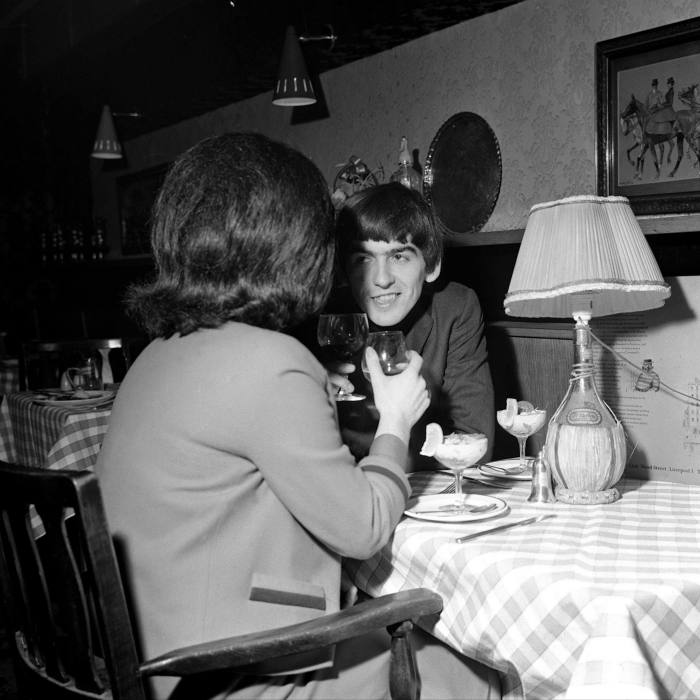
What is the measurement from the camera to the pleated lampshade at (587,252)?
1830mm

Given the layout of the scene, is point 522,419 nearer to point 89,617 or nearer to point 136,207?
point 89,617

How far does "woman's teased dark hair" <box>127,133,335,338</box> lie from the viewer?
127cm

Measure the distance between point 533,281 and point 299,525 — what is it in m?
0.93

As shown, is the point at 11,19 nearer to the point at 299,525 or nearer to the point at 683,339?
the point at 683,339

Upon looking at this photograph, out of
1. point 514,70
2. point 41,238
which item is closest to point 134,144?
point 41,238

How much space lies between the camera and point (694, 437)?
7.85 feet

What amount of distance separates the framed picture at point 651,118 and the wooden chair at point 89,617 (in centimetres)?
182

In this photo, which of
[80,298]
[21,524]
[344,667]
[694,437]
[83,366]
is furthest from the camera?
[80,298]

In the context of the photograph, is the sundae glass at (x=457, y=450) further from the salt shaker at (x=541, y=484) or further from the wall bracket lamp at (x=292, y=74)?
the wall bracket lamp at (x=292, y=74)

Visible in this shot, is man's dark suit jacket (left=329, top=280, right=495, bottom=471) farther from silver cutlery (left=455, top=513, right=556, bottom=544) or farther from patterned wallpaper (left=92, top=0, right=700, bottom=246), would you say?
patterned wallpaper (left=92, top=0, right=700, bottom=246)

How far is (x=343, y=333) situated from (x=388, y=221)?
61 centimetres

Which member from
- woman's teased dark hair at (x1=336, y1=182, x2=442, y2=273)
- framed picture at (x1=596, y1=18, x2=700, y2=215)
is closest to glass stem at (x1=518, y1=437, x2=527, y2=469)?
woman's teased dark hair at (x1=336, y1=182, x2=442, y2=273)

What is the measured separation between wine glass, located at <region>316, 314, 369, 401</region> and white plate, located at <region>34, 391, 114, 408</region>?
1.67 m

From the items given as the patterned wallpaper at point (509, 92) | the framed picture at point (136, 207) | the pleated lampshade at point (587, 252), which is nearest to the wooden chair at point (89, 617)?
the pleated lampshade at point (587, 252)
